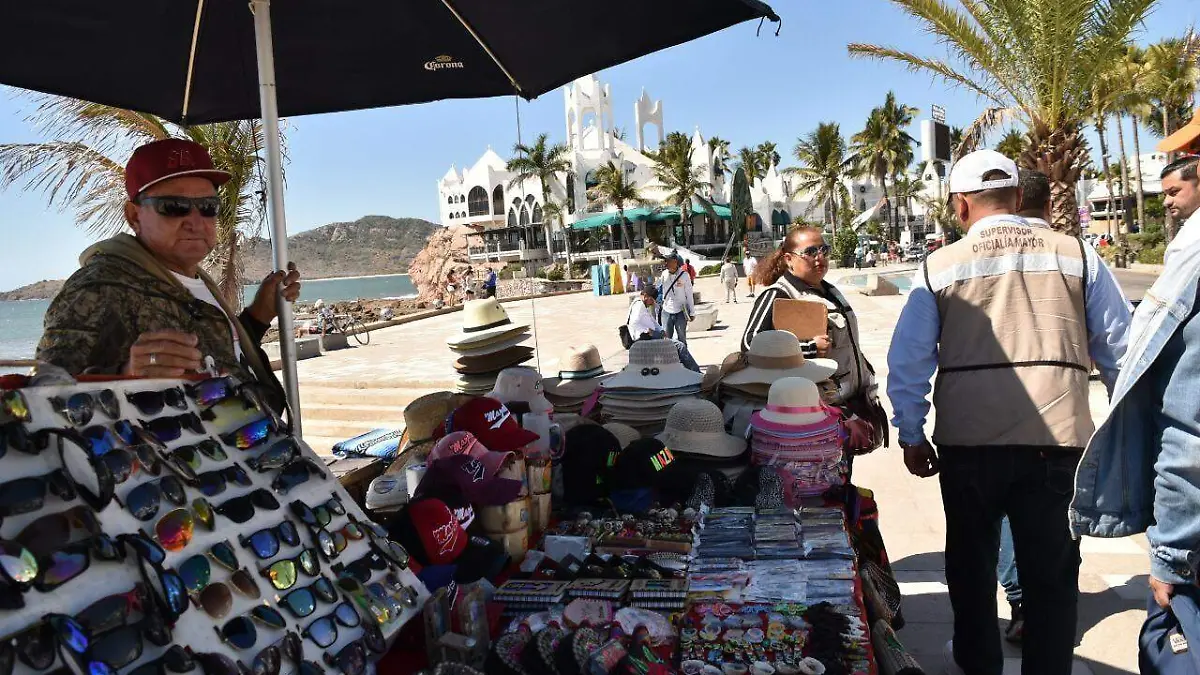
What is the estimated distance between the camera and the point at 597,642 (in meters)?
1.61

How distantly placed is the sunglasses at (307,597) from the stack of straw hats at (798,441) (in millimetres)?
1727

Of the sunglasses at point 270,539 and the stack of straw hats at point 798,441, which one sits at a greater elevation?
the sunglasses at point 270,539

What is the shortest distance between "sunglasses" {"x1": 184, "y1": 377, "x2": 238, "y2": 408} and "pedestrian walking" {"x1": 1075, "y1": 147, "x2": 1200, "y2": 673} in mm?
2173

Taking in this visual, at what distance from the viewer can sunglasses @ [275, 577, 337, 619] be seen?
4.43 feet

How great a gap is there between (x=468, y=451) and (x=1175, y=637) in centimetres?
188

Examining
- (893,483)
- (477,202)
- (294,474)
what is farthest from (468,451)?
(477,202)

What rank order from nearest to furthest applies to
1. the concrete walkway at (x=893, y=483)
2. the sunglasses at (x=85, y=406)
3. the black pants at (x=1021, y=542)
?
1. the sunglasses at (x=85, y=406)
2. the black pants at (x=1021, y=542)
3. the concrete walkway at (x=893, y=483)

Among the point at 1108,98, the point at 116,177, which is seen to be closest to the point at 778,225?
the point at 1108,98

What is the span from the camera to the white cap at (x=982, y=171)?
2727 millimetres

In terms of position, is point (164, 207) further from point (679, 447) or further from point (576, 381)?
point (576, 381)

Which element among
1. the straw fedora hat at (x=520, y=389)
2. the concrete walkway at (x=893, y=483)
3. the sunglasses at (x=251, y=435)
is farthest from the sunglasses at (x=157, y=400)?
the concrete walkway at (x=893, y=483)

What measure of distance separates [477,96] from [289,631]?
9.38 ft

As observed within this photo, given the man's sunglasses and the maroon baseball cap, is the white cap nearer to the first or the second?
the maroon baseball cap

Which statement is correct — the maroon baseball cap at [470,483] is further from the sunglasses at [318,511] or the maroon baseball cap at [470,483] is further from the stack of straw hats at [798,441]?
the stack of straw hats at [798,441]
